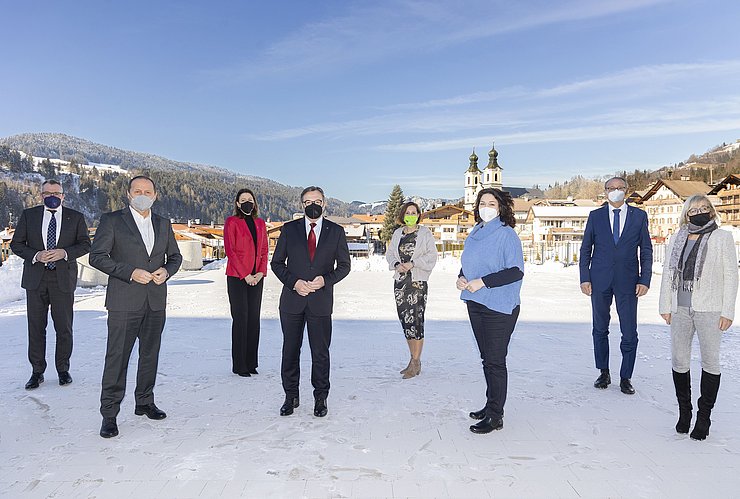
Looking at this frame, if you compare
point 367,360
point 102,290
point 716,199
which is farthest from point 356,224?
point 367,360

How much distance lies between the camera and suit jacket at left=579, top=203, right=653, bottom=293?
15.2 ft

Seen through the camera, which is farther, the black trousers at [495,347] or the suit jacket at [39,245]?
the suit jacket at [39,245]

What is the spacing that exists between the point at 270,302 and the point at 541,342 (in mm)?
6064

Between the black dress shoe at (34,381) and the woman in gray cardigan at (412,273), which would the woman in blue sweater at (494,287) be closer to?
the woman in gray cardigan at (412,273)

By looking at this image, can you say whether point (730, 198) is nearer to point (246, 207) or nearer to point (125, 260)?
point (246, 207)

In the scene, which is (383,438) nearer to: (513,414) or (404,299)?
(513,414)

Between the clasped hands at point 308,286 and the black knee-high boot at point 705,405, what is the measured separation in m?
2.71

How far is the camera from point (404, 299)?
5.14 meters

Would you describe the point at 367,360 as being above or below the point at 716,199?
below

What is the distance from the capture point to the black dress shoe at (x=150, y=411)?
12.9ft

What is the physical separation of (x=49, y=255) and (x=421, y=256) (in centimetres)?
330

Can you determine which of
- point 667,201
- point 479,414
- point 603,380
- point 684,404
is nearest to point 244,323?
point 479,414

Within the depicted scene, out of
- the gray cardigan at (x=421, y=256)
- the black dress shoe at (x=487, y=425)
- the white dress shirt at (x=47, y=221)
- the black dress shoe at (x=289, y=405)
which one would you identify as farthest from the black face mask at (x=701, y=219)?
the white dress shirt at (x=47, y=221)

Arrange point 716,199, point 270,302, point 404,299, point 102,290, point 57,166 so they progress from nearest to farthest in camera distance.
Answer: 1. point 404,299
2. point 270,302
3. point 102,290
4. point 716,199
5. point 57,166
